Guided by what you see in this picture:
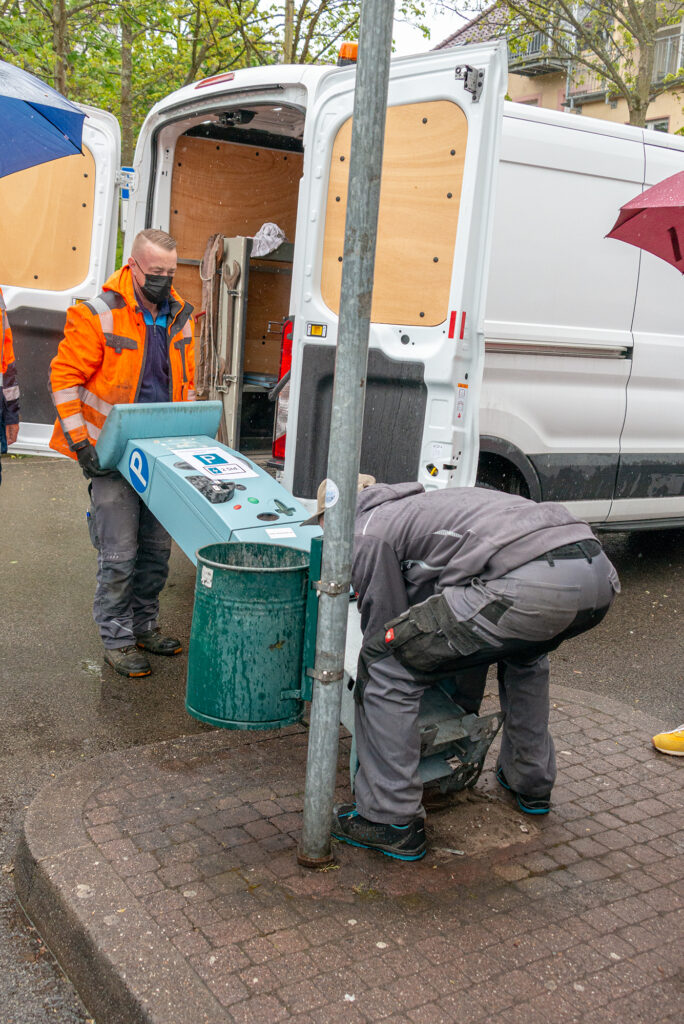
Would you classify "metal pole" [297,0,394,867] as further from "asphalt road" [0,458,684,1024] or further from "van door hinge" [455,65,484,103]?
"van door hinge" [455,65,484,103]

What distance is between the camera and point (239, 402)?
6.76 metres

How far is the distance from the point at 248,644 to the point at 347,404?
2.83 ft

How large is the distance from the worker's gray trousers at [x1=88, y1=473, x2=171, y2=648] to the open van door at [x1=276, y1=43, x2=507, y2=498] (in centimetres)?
94

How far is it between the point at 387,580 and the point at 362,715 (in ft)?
1.45

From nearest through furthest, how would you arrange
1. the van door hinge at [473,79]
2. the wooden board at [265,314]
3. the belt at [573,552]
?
1. the belt at [573,552]
2. the van door hinge at [473,79]
3. the wooden board at [265,314]

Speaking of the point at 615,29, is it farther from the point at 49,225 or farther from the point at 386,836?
the point at 386,836

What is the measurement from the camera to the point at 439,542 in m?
3.20

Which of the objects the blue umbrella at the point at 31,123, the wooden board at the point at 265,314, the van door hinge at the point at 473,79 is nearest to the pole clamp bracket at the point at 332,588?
the blue umbrella at the point at 31,123

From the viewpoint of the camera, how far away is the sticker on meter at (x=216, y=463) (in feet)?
14.3

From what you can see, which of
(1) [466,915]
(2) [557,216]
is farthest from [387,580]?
(2) [557,216]

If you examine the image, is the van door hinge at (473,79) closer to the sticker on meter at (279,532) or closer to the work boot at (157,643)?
the sticker on meter at (279,532)

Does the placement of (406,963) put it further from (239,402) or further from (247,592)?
(239,402)

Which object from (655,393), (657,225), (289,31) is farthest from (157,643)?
(289,31)

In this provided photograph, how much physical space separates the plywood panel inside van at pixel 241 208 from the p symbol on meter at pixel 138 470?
273cm
